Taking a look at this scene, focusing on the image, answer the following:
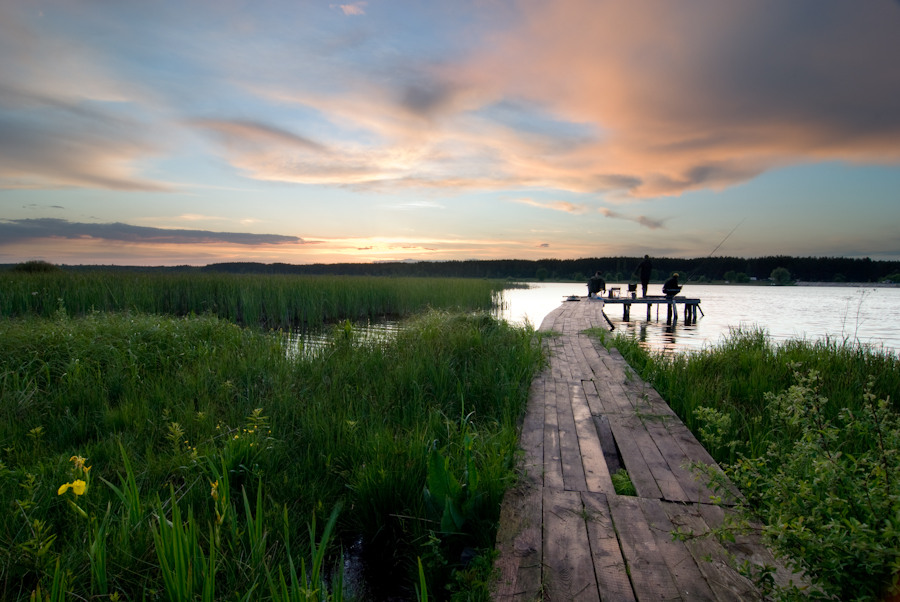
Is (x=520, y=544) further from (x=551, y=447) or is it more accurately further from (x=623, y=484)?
(x=551, y=447)

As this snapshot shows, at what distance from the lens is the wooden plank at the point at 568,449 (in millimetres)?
2617

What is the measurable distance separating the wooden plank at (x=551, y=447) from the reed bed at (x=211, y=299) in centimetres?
763

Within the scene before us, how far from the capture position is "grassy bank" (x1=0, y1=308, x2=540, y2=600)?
196cm

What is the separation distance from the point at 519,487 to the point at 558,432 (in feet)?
3.25

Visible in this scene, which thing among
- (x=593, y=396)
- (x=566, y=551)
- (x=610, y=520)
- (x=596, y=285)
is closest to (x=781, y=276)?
(x=596, y=285)

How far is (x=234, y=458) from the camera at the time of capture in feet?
9.46

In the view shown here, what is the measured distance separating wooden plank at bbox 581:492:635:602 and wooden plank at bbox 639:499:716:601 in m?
0.19

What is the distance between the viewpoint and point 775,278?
59750mm

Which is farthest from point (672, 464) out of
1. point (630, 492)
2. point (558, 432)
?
point (558, 432)

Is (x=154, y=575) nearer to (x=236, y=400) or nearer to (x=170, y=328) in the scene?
(x=236, y=400)

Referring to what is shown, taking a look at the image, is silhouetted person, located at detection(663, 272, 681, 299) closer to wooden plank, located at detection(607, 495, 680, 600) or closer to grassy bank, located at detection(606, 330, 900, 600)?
grassy bank, located at detection(606, 330, 900, 600)

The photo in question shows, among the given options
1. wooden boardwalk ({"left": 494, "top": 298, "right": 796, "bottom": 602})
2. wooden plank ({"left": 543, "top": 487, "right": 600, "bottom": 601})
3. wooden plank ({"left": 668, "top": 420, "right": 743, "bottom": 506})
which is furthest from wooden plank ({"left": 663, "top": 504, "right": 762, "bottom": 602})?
wooden plank ({"left": 543, "top": 487, "right": 600, "bottom": 601})

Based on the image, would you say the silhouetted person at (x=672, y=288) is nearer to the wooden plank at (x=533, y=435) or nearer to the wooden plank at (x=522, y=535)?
the wooden plank at (x=533, y=435)

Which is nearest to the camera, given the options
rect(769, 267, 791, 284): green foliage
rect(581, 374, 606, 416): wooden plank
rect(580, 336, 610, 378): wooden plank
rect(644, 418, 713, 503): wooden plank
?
rect(644, 418, 713, 503): wooden plank
